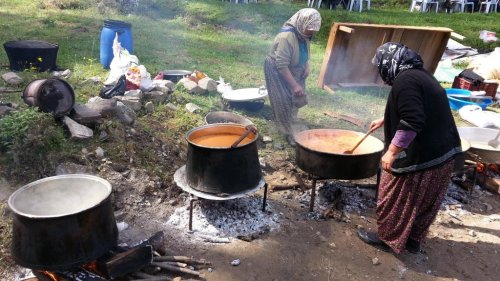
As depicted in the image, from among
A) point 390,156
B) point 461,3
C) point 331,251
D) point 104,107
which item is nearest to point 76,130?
point 104,107

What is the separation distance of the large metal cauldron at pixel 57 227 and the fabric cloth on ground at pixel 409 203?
8.41 ft

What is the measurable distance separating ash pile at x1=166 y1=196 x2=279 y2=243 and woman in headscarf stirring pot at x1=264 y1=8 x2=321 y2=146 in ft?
6.99

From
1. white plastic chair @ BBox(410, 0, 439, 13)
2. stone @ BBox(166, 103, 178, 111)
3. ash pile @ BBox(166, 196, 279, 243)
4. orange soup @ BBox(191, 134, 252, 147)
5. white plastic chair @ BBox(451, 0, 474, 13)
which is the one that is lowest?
ash pile @ BBox(166, 196, 279, 243)

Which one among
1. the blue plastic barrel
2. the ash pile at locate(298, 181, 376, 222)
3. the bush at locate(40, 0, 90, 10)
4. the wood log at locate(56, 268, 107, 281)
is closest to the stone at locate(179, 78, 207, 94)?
the blue plastic barrel

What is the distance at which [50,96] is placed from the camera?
16.0 ft

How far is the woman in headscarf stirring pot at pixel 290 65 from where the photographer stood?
5.78 metres

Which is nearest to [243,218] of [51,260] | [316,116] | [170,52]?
[51,260]

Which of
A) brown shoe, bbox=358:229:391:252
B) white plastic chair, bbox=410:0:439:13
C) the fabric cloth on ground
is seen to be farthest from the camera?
white plastic chair, bbox=410:0:439:13

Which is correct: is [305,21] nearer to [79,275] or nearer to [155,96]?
[155,96]

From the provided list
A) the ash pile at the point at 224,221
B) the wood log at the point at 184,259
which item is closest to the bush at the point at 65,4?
the ash pile at the point at 224,221

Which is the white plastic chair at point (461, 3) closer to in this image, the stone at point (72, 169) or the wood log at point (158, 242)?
the stone at point (72, 169)

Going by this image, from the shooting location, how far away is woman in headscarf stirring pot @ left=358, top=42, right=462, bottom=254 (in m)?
3.49

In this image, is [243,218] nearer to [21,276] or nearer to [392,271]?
[392,271]

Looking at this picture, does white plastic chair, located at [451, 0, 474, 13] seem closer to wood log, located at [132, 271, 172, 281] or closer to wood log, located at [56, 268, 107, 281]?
wood log, located at [132, 271, 172, 281]
